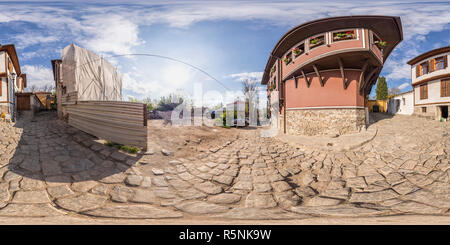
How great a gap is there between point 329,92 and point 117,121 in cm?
605

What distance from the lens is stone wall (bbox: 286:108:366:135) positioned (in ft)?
16.2

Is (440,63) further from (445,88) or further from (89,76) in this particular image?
(89,76)

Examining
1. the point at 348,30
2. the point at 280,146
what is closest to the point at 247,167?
the point at 280,146

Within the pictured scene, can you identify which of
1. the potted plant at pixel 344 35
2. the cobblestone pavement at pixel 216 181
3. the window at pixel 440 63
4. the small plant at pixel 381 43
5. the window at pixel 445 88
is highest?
the potted plant at pixel 344 35

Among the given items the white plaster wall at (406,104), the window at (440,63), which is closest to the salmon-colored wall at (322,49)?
the window at (440,63)

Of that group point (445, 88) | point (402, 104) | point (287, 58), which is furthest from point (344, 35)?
point (402, 104)

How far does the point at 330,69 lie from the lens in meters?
5.20

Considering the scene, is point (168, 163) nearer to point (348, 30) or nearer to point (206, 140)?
point (206, 140)

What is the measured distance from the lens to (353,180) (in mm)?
2535

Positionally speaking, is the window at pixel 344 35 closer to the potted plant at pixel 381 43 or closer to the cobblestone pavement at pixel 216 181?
the potted plant at pixel 381 43

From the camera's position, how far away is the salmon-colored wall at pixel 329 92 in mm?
5098

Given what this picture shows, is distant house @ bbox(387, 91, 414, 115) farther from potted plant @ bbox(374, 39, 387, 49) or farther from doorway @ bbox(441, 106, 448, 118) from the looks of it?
potted plant @ bbox(374, 39, 387, 49)

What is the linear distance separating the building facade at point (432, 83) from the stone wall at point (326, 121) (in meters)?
3.16

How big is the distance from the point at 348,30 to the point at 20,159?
7201 millimetres
